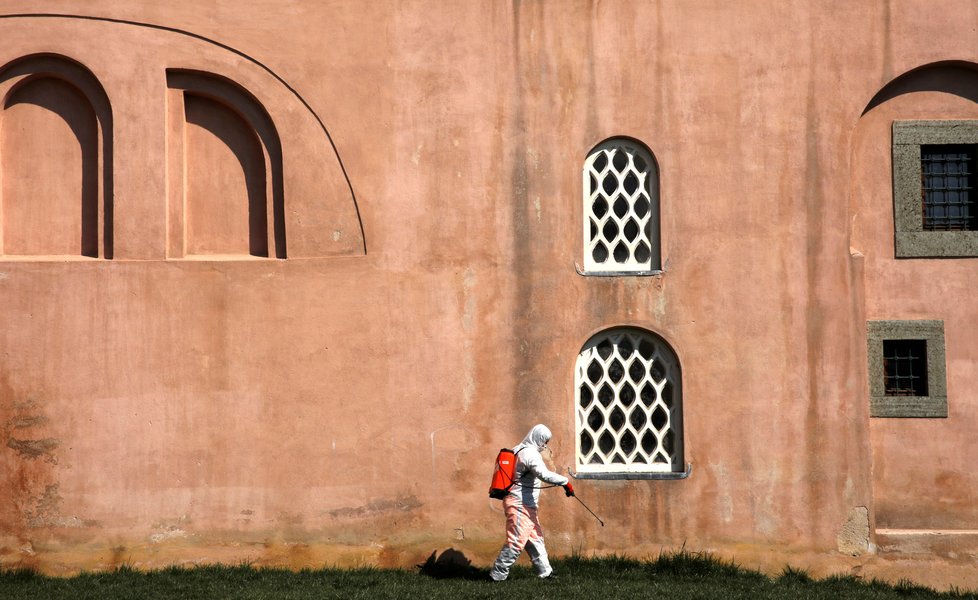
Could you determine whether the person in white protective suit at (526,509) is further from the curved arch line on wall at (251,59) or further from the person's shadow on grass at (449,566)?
the curved arch line on wall at (251,59)

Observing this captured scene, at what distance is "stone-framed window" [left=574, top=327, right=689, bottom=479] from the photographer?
1212 cm

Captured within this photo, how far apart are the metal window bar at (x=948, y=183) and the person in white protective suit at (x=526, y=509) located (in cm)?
454

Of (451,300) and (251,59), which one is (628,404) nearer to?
(451,300)

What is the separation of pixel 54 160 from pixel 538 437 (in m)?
5.38

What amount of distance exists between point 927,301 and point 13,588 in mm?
8883

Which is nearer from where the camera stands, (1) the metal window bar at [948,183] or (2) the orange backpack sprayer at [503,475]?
(2) the orange backpack sprayer at [503,475]

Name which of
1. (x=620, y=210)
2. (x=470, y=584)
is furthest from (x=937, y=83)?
(x=470, y=584)

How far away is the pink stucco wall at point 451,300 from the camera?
12.0m

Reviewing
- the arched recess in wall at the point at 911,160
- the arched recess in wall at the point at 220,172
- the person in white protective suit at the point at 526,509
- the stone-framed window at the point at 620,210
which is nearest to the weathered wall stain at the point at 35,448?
the arched recess in wall at the point at 220,172

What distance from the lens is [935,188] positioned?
495 inches

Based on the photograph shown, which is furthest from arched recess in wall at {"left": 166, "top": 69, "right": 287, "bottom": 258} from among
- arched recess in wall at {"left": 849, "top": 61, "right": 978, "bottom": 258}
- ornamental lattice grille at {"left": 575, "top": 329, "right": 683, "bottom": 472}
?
arched recess in wall at {"left": 849, "top": 61, "right": 978, "bottom": 258}

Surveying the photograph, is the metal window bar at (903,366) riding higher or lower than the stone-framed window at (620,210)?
lower

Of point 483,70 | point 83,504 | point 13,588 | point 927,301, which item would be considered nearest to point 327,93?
point 483,70

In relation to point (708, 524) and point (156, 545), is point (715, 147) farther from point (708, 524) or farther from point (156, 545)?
point (156, 545)
